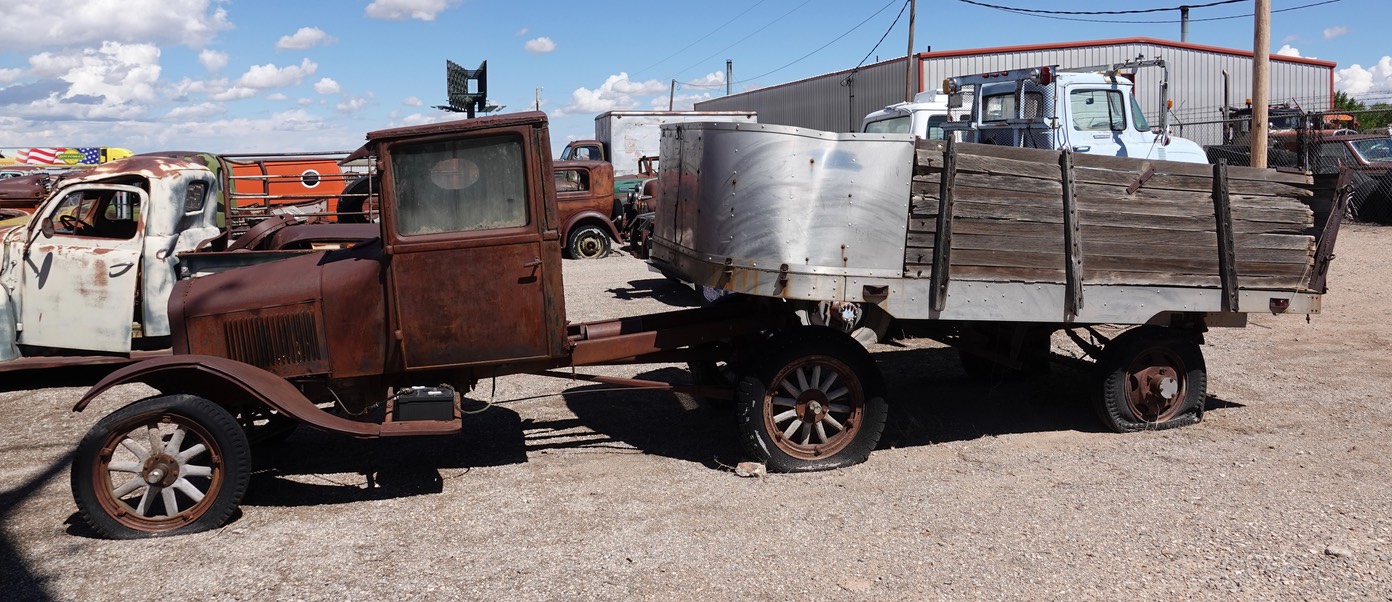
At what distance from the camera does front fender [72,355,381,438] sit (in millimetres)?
4949

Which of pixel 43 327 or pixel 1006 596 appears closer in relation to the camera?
pixel 1006 596

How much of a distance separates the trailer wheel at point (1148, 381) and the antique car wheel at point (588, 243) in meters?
12.8

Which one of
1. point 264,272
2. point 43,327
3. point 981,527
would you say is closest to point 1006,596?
point 981,527

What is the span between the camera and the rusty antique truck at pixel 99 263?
26.1ft

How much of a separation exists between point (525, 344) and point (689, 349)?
128cm

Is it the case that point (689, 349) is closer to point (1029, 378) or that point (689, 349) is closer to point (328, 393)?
point (328, 393)

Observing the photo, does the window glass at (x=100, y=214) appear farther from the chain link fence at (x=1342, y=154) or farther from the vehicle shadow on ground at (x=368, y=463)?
the chain link fence at (x=1342, y=154)

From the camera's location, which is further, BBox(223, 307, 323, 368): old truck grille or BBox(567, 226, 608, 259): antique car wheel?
BBox(567, 226, 608, 259): antique car wheel

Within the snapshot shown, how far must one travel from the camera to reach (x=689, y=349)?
251 inches

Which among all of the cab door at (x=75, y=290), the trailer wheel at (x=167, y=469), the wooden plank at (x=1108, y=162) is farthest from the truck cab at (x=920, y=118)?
the trailer wheel at (x=167, y=469)

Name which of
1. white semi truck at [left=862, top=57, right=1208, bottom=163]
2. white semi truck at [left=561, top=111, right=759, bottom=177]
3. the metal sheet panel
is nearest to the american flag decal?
white semi truck at [left=561, top=111, right=759, bottom=177]

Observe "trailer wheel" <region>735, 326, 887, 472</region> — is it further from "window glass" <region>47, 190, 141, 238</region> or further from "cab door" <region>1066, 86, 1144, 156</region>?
"cab door" <region>1066, 86, 1144, 156</region>

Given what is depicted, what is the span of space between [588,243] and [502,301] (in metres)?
13.2

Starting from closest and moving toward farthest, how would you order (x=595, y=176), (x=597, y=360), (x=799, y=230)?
(x=799, y=230) → (x=597, y=360) → (x=595, y=176)
